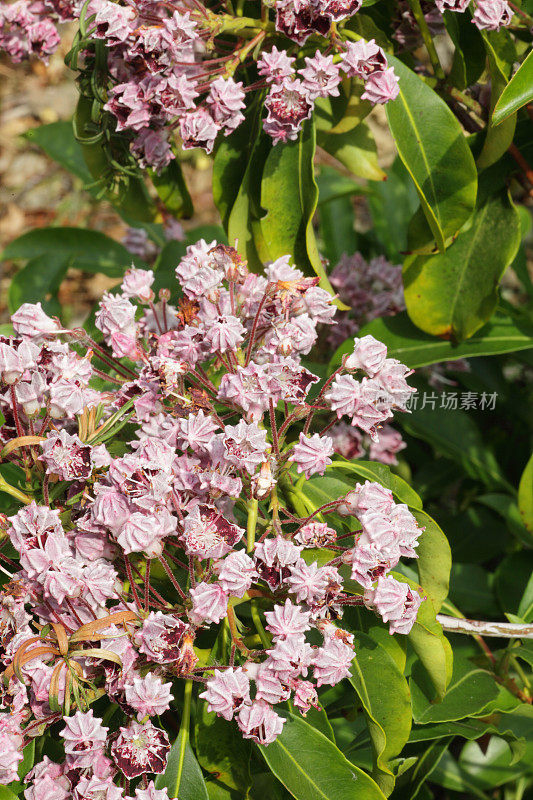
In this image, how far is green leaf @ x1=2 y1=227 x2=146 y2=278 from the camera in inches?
77.8

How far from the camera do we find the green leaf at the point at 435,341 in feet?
4.77

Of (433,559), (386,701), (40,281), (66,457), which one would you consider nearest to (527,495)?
(433,559)

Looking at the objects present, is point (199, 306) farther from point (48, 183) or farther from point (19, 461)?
point (48, 183)

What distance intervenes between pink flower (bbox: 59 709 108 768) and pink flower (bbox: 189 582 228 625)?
15cm

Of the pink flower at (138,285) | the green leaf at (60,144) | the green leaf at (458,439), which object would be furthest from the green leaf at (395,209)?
the pink flower at (138,285)

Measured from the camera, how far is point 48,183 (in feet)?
12.5

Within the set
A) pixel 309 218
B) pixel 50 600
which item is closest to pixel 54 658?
pixel 50 600

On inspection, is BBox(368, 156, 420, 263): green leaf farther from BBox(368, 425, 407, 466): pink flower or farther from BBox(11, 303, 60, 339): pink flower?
BBox(11, 303, 60, 339): pink flower

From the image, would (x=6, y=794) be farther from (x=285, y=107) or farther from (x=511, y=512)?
(x=511, y=512)

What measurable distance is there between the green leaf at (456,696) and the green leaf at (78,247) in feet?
3.83

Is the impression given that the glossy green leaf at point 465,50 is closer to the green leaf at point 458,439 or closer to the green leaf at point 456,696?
the green leaf at point 458,439

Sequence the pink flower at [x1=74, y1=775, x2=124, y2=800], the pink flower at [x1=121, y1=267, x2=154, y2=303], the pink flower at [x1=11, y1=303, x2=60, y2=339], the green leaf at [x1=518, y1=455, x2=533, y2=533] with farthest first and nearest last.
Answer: the green leaf at [x1=518, y1=455, x2=533, y2=533] → the pink flower at [x1=121, y1=267, x2=154, y2=303] → the pink flower at [x1=11, y1=303, x2=60, y2=339] → the pink flower at [x1=74, y1=775, x2=124, y2=800]

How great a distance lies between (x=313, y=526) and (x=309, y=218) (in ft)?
1.68

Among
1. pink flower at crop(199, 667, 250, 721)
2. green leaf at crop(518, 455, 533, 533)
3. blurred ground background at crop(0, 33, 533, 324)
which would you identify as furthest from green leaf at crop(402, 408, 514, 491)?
blurred ground background at crop(0, 33, 533, 324)
